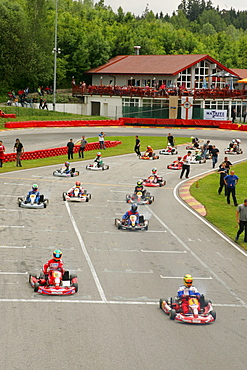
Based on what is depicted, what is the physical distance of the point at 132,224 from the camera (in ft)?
76.7

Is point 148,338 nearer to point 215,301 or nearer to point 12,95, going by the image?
point 215,301

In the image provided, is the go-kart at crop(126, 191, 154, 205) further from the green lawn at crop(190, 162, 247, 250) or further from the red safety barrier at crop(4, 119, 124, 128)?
the red safety barrier at crop(4, 119, 124, 128)

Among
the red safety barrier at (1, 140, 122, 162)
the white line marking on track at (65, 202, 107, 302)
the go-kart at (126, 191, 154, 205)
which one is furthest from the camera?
the red safety barrier at (1, 140, 122, 162)

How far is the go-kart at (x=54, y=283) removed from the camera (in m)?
15.7

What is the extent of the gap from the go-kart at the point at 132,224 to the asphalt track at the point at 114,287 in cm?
37

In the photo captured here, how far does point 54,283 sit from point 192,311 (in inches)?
148

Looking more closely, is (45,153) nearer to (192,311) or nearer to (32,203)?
(32,203)

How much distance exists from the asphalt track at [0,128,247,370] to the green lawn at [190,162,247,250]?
0.72 m

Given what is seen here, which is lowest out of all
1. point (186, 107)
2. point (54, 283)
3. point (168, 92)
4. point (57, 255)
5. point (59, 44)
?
point (54, 283)

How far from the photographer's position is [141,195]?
2919 centimetres

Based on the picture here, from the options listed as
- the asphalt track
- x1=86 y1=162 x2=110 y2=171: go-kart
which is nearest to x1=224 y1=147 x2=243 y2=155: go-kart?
x1=86 y1=162 x2=110 y2=171: go-kart

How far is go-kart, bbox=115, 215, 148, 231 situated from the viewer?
2339 cm

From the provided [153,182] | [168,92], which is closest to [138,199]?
[153,182]

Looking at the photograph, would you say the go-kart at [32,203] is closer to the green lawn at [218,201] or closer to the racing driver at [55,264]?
the green lawn at [218,201]
